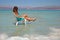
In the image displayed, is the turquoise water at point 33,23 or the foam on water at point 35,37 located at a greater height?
the turquoise water at point 33,23

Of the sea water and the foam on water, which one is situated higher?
the sea water

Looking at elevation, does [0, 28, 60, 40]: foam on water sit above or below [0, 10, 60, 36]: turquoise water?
below

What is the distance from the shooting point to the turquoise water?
4.86ft

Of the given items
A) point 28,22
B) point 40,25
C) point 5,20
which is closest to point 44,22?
point 40,25

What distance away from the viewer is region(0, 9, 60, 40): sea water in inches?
56.7

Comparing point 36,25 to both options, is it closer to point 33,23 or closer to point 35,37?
point 33,23

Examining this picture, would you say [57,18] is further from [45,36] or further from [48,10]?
[45,36]

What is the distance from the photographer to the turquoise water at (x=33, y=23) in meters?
1.48

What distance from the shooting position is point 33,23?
5.10ft

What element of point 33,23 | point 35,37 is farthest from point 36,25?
point 35,37

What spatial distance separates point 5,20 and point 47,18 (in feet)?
1.39

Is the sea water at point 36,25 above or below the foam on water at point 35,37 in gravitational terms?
above

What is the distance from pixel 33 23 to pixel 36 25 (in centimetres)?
4

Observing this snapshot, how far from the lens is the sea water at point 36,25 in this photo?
1.44m
